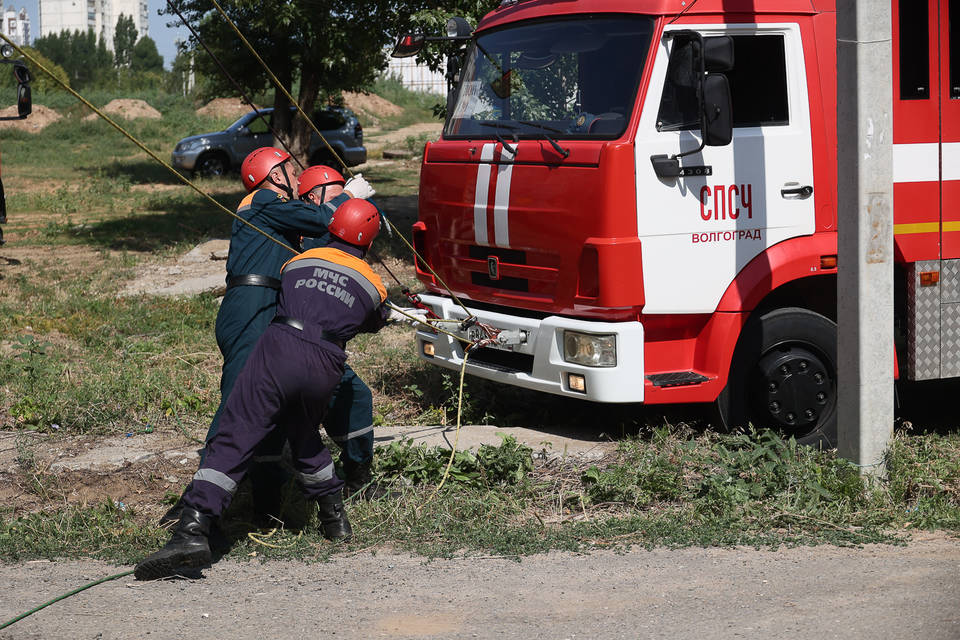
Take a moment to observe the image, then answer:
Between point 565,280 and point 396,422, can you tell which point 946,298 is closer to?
point 565,280

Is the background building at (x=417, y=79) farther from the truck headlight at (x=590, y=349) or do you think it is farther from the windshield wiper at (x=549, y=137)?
the truck headlight at (x=590, y=349)

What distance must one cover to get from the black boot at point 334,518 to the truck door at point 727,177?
6.92 ft

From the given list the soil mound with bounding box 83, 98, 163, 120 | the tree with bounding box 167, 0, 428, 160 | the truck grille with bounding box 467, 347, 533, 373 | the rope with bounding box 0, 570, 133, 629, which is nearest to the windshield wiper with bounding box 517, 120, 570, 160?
the truck grille with bounding box 467, 347, 533, 373

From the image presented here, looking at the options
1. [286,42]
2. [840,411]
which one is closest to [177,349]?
[840,411]

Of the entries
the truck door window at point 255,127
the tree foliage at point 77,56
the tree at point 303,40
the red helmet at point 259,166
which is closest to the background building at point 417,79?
the truck door window at point 255,127

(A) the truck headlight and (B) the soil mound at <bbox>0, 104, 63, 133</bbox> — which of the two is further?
(B) the soil mound at <bbox>0, 104, 63, 133</bbox>

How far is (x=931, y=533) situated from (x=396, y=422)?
3.76m

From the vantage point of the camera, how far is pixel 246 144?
83.6 ft

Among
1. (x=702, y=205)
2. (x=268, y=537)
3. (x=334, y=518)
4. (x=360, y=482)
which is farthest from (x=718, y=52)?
(x=268, y=537)

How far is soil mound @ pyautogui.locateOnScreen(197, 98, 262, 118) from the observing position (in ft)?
138

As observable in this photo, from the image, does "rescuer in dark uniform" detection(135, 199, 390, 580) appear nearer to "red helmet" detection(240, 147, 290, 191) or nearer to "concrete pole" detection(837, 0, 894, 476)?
"red helmet" detection(240, 147, 290, 191)

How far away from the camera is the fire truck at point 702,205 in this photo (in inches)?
238

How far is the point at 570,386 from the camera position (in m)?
6.33

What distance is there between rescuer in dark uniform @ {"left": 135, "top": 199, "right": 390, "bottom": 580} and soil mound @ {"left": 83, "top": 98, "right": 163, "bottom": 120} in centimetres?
3740
